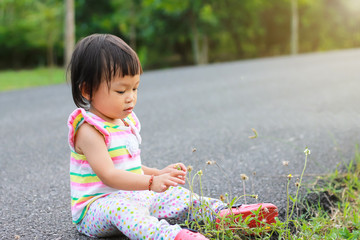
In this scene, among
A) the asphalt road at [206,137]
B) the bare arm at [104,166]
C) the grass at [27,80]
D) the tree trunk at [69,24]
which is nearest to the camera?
the bare arm at [104,166]

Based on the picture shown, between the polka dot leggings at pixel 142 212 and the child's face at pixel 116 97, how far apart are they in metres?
0.34

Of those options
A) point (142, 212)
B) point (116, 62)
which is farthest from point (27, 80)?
point (142, 212)

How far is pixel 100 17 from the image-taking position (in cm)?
2248

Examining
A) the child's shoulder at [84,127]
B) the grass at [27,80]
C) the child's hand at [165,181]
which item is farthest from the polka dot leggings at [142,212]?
the grass at [27,80]

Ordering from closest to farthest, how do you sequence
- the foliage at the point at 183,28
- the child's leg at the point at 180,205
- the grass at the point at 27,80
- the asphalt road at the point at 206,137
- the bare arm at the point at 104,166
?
the bare arm at the point at 104,166 < the child's leg at the point at 180,205 < the asphalt road at the point at 206,137 < the grass at the point at 27,80 < the foliage at the point at 183,28

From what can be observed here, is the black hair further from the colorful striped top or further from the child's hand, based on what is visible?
the child's hand

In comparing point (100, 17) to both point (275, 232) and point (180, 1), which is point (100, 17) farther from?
point (275, 232)

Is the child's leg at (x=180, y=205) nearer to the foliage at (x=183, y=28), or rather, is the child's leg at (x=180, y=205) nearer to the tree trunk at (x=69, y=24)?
the tree trunk at (x=69, y=24)

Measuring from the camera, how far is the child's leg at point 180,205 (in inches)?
71.1

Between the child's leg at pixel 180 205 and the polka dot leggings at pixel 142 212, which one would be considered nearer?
the polka dot leggings at pixel 142 212

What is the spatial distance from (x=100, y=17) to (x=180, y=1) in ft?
20.5

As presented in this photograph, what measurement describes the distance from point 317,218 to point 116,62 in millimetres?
1109

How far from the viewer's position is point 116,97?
1670mm

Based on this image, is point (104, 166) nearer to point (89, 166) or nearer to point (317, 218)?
point (89, 166)
